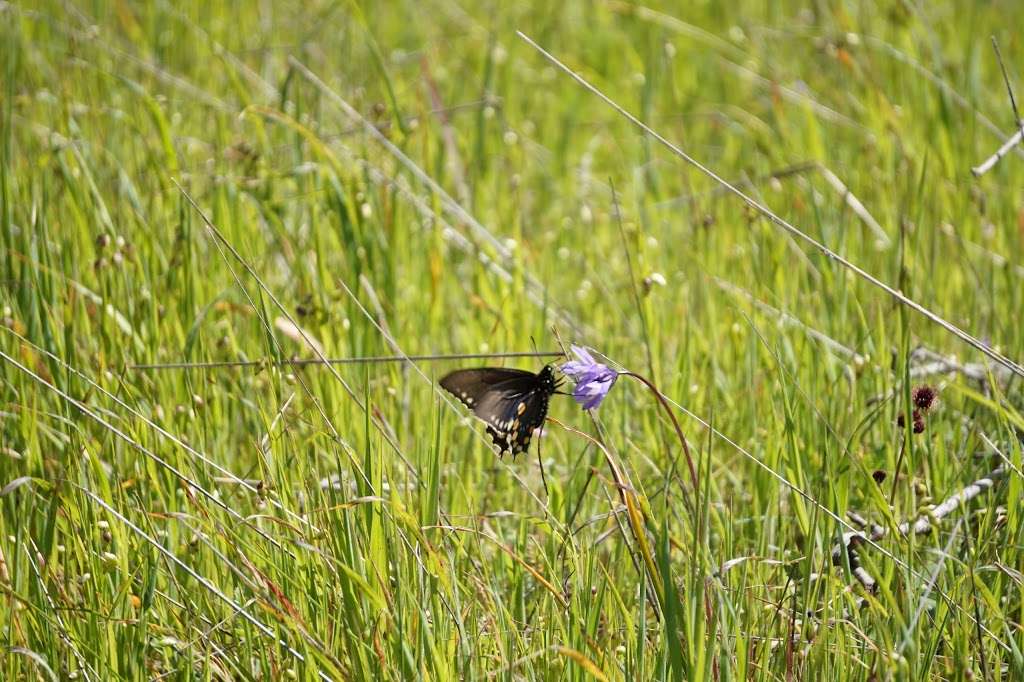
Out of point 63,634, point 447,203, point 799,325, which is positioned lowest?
point 63,634

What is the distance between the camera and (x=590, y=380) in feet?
5.67

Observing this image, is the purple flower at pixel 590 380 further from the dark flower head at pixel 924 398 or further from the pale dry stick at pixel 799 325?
the pale dry stick at pixel 799 325

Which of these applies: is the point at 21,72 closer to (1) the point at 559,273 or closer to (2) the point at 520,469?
(1) the point at 559,273

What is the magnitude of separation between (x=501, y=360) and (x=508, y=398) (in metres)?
0.71

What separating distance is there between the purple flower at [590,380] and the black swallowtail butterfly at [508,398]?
0.86 feet

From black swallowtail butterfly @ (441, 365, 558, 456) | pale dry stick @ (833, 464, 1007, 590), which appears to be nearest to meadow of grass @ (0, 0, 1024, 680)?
pale dry stick @ (833, 464, 1007, 590)

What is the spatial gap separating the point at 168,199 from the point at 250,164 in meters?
0.25

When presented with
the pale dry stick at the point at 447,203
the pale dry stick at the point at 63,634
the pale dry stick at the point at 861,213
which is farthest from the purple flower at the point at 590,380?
the pale dry stick at the point at 861,213

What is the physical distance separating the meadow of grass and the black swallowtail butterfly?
14 cm

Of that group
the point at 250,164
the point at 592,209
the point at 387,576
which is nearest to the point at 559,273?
the point at 592,209

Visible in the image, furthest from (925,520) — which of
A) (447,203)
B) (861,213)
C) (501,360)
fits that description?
(447,203)

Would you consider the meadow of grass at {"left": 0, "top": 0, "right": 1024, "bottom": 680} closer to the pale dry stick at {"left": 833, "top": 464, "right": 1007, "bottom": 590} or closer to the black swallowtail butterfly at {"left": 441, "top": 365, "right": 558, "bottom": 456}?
the pale dry stick at {"left": 833, "top": 464, "right": 1007, "bottom": 590}

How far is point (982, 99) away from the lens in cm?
420

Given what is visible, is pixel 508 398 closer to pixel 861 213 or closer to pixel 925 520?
pixel 925 520
